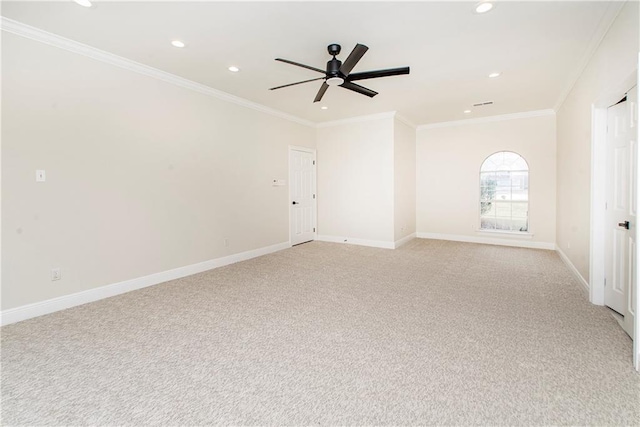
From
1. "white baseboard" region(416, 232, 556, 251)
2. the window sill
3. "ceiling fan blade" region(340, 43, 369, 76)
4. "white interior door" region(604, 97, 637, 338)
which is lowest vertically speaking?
"white baseboard" region(416, 232, 556, 251)

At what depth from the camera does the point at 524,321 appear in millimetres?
2791

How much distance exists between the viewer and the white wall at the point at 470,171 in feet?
20.0

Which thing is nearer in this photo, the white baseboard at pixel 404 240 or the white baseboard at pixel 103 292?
the white baseboard at pixel 103 292

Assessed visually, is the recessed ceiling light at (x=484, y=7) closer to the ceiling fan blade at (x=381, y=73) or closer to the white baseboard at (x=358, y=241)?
the ceiling fan blade at (x=381, y=73)

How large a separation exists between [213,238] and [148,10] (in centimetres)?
309

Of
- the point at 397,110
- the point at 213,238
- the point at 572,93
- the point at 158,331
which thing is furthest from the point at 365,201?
the point at 158,331

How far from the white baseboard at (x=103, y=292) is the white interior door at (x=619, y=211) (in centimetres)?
489

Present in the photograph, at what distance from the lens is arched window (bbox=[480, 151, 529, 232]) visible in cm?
639

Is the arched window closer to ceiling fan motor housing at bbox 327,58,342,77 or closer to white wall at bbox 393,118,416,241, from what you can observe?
white wall at bbox 393,118,416,241

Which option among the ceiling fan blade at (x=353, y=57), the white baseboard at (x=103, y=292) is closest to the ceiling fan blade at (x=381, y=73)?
the ceiling fan blade at (x=353, y=57)

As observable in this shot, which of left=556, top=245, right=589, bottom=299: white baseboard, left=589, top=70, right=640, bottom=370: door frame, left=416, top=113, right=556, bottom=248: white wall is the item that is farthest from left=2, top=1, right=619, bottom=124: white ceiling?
left=556, top=245, right=589, bottom=299: white baseboard

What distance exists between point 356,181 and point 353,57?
12.9ft

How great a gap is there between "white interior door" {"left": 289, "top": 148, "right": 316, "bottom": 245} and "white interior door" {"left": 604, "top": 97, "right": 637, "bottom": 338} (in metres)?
4.94

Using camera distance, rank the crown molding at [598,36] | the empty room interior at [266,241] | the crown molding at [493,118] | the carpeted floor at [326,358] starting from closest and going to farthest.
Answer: the carpeted floor at [326,358], the empty room interior at [266,241], the crown molding at [598,36], the crown molding at [493,118]
